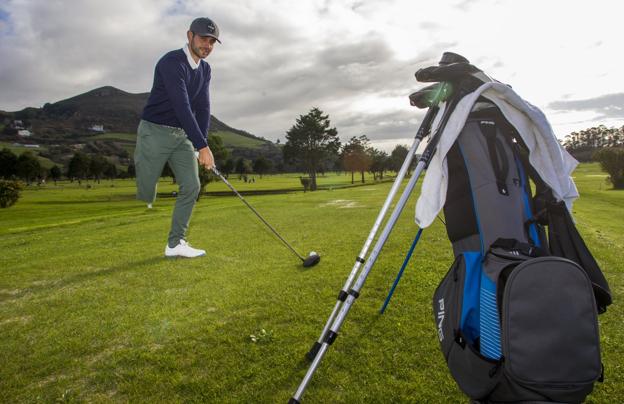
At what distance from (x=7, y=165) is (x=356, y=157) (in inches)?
4126

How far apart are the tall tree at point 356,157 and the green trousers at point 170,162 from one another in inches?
3721

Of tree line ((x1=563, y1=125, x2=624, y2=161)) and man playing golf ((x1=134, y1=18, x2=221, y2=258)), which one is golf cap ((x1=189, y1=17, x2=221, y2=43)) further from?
tree line ((x1=563, y1=125, x2=624, y2=161))

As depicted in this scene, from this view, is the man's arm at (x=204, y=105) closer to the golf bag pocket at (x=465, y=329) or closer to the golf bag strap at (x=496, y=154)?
the golf bag strap at (x=496, y=154)

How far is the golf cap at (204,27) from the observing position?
5730 millimetres

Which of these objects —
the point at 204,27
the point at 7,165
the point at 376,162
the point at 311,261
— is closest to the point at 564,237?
the point at 311,261

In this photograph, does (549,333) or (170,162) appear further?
(170,162)

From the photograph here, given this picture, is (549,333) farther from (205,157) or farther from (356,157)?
(356,157)

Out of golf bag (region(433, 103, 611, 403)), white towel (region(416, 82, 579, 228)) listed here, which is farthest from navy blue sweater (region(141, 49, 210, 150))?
golf bag (region(433, 103, 611, 403))

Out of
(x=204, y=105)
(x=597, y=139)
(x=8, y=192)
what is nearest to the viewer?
(x=204, y=105)

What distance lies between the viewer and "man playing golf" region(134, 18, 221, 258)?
5.80 meters

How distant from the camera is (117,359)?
3139 millimetres

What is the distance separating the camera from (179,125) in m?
6.39

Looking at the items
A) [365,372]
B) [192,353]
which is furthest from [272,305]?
[365,372]

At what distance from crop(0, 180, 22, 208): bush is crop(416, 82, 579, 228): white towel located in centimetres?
4243
